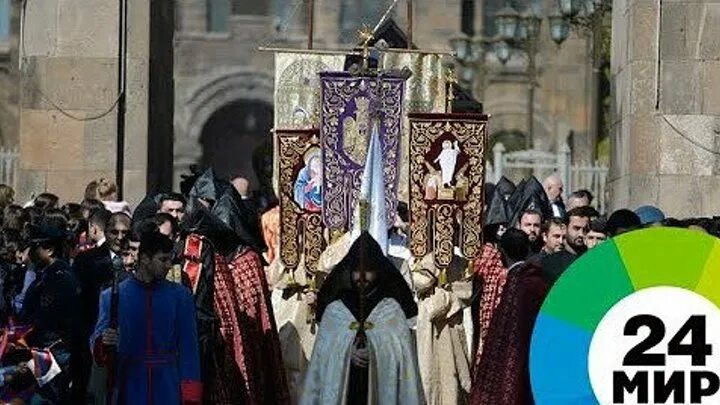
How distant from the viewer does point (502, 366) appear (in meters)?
13.9

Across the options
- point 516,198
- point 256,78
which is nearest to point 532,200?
point 516,198

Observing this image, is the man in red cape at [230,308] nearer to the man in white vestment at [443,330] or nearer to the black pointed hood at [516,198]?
the man in white vestment at [443,330]

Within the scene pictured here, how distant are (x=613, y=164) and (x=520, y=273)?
1047 centimetres

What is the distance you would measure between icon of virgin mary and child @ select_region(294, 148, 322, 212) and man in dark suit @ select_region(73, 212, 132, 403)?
2.22 m

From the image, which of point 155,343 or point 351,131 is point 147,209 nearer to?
point 351,131

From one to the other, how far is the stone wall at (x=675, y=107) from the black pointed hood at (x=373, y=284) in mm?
8520

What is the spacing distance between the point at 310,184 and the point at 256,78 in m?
51.1

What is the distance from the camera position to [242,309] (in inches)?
629

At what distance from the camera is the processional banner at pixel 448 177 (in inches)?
711

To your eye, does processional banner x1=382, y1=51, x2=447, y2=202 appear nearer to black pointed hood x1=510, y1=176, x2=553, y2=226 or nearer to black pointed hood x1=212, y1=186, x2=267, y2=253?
black pointed hood x1=510, y1=176, x2=553, y2=226

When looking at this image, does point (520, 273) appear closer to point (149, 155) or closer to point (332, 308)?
point (332, 308)

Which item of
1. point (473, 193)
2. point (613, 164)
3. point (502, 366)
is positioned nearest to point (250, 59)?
point (613, 164)

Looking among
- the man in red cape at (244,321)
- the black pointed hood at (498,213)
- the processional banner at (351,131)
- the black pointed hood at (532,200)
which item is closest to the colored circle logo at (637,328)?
the man in red cape at (244,321)

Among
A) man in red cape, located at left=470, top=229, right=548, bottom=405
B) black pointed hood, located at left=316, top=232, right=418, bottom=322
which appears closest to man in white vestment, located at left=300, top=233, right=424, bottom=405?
black pointed hood, located at left=316, top=232, right=418, bottom=322
